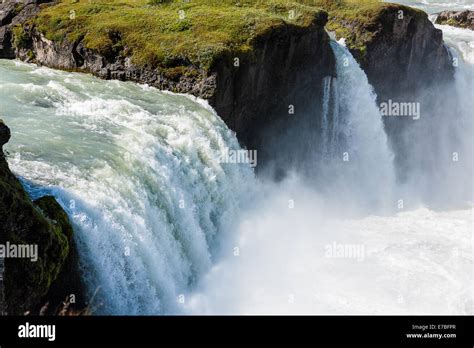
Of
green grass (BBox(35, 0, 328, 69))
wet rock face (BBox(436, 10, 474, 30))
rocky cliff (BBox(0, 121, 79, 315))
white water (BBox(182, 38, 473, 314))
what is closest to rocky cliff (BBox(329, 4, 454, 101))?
white water (BBox(182, 38, 473, 314))

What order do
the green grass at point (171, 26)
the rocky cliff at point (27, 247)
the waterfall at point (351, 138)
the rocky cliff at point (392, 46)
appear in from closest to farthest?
the rocky cliff at point (27, 247)
the green grass at point (171, 26)
the waterfall at point (351, 138)
the rocky cliff at point (392, 46)

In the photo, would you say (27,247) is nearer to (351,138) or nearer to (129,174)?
(129,174)

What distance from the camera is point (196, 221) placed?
2011 centimetres

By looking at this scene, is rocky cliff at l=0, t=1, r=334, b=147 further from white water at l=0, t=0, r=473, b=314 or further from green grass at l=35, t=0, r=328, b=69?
white water at l=0, t=0, r=473, b=314

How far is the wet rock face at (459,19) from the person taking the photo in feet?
184

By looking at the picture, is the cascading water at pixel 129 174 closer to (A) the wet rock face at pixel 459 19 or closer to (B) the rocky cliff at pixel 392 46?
(B) the rocky cliff at pixel 392 46

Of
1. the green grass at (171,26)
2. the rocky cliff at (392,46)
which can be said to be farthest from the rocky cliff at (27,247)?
the rocky cliff at (392,46)

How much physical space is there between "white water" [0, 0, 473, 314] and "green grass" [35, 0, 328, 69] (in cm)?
255

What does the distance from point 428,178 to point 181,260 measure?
88.0 feet

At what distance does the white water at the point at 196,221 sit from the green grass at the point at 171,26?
2553 mm

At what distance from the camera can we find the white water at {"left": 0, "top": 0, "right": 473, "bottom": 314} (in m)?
15.4

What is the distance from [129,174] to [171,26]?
1499 centimetres

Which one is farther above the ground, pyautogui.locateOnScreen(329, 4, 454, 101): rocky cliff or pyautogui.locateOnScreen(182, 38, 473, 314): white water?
pyautogui.locateOnScreen(329, 4, 454, 101): rocky cliff
